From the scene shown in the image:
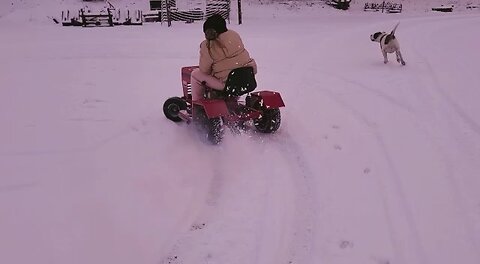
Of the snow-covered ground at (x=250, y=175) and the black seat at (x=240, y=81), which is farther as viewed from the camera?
the black seat at (x=240, y=81)

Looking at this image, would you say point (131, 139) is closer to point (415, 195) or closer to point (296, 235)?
point (296, 235)

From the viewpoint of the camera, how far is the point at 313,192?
4.32m

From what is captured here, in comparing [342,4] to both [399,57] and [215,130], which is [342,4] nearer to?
[399,57]

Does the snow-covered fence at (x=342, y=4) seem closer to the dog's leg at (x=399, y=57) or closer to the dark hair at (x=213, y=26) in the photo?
the dog's leg at (x=399, y=57)

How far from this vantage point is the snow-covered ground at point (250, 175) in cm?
355

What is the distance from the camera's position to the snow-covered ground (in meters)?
3.55

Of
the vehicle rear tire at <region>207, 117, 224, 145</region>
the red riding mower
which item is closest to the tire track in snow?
the red riding mower

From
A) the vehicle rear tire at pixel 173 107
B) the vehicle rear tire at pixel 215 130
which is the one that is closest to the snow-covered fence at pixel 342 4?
the vehicle rear tire at pixel 173 107

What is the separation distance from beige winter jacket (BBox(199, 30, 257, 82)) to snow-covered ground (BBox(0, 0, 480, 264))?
0.87 metres

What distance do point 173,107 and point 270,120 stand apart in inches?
58.4

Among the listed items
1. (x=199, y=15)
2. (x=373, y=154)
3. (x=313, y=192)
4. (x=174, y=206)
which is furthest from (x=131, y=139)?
(x=199, y=15)

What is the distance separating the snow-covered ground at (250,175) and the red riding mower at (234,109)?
A: 232mm

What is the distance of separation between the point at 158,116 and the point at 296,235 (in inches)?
140

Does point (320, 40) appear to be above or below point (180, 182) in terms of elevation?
above
